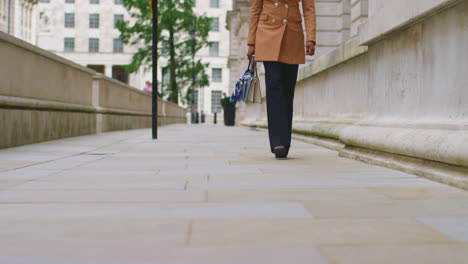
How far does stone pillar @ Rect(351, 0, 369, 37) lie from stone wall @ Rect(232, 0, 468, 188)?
23.9 ft

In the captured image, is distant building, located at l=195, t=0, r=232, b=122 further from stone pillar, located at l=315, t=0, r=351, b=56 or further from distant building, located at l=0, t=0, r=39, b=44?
stone pillar, located at l=315, t=0, r=351, b=56

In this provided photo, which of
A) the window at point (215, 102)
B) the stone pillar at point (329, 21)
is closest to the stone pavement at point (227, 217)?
the stone pillar at point (329, 21)

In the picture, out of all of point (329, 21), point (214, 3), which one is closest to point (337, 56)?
point (329, 21)

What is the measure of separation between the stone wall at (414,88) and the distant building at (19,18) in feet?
181

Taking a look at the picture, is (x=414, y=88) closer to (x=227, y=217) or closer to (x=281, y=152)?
(x=281, y=152)

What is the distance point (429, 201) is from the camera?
2809 millimetres

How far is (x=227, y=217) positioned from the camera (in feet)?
7.79

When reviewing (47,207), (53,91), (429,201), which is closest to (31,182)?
(47,207)

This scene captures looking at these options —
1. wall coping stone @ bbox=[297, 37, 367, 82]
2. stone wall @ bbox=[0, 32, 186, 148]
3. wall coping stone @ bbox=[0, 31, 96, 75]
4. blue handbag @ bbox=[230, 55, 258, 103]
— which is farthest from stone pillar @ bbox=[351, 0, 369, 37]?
blue handbag @ bbox=[230, 55, 258, 103]

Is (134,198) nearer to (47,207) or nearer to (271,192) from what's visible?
(47,207)

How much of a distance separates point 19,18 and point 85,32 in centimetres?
780

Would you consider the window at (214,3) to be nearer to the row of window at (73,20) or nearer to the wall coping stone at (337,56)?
the row of window at (73,20)

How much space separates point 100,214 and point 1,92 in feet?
14.2

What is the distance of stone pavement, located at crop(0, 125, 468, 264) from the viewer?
5.84 ft
